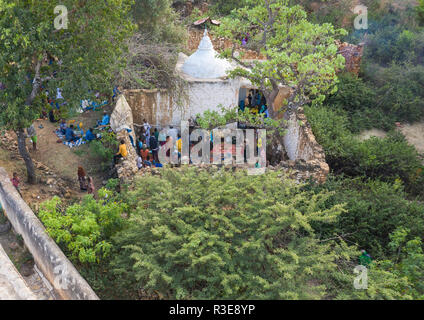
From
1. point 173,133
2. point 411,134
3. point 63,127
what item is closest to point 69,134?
point 63,127

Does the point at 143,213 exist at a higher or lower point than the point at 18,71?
lower

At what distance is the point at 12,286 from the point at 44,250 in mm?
749

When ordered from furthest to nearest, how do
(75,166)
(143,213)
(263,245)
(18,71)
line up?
(75,166) → (18,71) → (143,213) → (263,245)

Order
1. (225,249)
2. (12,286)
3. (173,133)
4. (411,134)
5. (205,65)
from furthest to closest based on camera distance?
(411,134), (205,65), (173,133), (12,286), (225,249)

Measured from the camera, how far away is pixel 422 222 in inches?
338

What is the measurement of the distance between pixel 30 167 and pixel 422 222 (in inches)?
373

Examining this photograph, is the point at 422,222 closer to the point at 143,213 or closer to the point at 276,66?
the point at 276,66

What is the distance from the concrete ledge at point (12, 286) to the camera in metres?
6.39

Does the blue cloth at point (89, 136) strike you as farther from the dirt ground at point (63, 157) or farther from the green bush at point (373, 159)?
the green bush at point (373, 159)

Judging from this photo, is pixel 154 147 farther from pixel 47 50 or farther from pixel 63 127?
pixel 47 50

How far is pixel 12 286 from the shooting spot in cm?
653

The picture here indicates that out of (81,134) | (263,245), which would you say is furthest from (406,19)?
(263,245)

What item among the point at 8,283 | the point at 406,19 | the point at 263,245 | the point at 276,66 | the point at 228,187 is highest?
the point at 406,19

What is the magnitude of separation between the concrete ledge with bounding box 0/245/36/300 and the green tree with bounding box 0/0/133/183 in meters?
3.39
